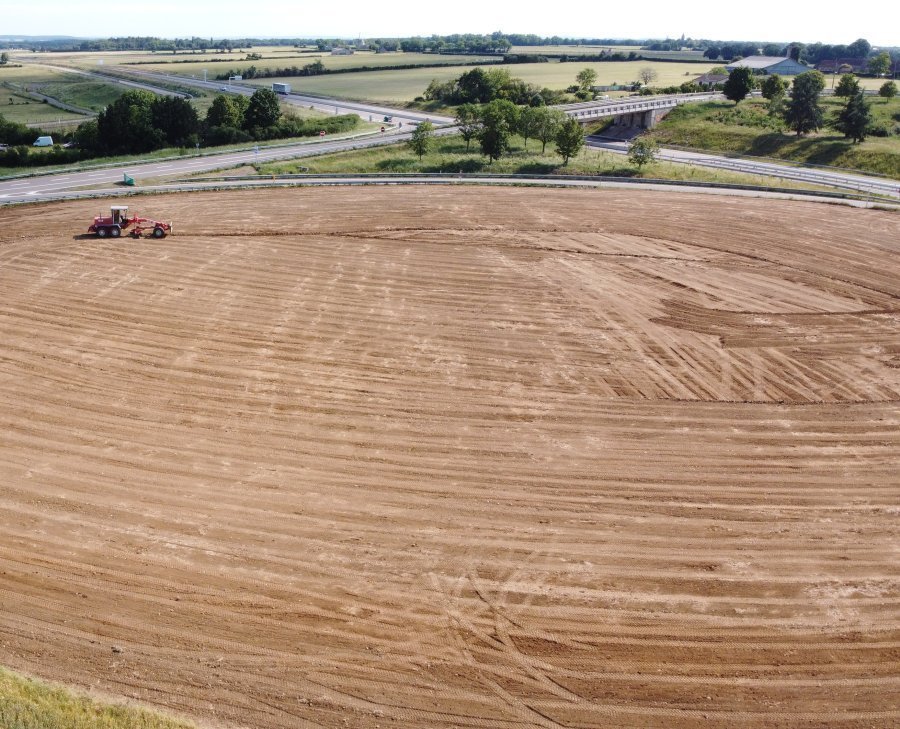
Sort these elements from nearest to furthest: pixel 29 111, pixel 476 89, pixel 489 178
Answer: pixel 489 178 → pixel 476 89 → pixel 29 111

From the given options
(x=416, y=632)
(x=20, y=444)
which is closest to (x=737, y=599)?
(x=416, y=632)

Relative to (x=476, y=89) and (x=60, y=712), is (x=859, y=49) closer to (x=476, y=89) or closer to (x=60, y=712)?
(x=476, y=89)

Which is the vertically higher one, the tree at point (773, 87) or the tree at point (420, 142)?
the tree at point (773, 87)

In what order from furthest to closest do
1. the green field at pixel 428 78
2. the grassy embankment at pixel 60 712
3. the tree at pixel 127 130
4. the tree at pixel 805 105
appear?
the green field at pixel 428 78 < the tree at pixel 805 105 < the tree at pixel 127 130 < the grassy embankment at pixel 60 712

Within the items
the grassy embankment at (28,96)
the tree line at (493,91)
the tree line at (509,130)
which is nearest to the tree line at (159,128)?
the tree line at (509,130)

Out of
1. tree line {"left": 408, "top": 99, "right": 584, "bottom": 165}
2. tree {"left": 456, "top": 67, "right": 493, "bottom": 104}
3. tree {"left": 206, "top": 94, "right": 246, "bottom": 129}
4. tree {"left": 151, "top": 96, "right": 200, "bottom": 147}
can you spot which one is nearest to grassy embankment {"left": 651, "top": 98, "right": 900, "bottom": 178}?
tree line {"left": 408, "top": 99, "right": 584, "bottom": 165}

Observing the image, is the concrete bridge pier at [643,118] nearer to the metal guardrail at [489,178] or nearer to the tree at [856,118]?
the tree at [856,118]

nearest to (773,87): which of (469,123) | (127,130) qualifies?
(469,123)
